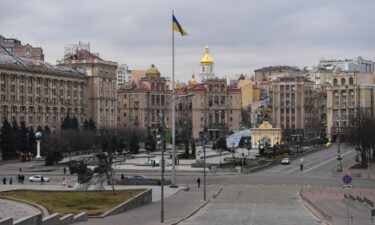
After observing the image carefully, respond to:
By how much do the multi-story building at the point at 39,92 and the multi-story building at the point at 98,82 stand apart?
2.29 metres

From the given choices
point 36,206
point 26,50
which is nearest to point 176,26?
point 36,206

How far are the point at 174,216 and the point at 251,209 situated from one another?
6.17 meters

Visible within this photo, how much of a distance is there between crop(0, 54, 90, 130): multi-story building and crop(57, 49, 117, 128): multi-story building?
90.1 inches

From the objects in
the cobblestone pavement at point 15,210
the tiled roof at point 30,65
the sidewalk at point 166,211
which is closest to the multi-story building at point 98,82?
the tiled roof at point 30,65

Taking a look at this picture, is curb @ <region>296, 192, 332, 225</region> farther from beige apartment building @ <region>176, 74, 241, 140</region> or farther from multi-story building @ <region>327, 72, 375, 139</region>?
beige apartment building @ <region>176, 74, 241, 140</region>

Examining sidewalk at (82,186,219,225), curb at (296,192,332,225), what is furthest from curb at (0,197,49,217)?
curb at (296,192,332,225)

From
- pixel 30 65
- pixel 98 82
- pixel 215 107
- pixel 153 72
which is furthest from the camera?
pixel 153 72

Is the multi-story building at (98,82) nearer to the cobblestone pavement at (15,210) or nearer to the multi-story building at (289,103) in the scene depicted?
the multi-story building at (289,103)

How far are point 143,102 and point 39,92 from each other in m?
51.6

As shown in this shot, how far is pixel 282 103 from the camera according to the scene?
7643 inches

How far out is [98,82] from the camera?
521ft

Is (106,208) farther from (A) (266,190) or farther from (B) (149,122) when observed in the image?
(B) (149,122)

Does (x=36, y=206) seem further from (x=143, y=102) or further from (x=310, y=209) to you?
(x=143, y=102)

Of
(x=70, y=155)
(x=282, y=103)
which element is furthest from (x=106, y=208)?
(x=282, y=103)
